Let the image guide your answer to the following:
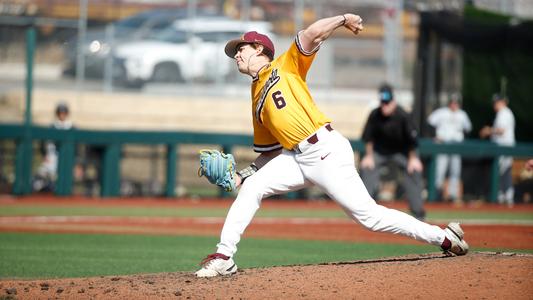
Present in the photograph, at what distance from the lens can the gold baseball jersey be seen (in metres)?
7.30

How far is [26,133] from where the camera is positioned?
1883 cm

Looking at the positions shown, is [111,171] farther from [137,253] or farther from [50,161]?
[137,253]

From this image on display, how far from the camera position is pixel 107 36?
2219cm

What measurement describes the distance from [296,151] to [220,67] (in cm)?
1527

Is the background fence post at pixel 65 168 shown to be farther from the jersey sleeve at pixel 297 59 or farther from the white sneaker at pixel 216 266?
the jersey sleeve at pixel 297 59

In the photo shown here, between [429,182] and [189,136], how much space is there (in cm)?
496

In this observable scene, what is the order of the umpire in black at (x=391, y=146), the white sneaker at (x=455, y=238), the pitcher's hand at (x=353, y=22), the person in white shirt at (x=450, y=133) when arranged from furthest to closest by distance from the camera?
the person in white shirt at (x=450, y=133)
the umpire in black at (x=391, y=146)
the white sneaker at (x=455, y=238)
the pitcher's hand at (x=353, y=22)

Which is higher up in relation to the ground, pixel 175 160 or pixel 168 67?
pixel 168 67

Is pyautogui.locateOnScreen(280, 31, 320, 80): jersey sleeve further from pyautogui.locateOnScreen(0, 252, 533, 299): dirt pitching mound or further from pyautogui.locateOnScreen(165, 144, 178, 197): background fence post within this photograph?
pyautogui.locateOnScreen(165, 144, 178, 197): background fence post

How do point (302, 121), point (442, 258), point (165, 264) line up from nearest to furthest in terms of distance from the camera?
point (302, 121), point (442, 258), point (165, 264)

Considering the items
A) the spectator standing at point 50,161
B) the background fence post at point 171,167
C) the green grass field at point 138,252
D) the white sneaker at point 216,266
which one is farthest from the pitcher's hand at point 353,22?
the spectator standing at point 50,161

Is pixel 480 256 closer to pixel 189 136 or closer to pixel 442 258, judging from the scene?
pixel 442 258

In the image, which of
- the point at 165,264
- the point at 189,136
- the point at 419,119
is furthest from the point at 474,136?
the point at 165,264

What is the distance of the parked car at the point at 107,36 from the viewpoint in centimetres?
2205
